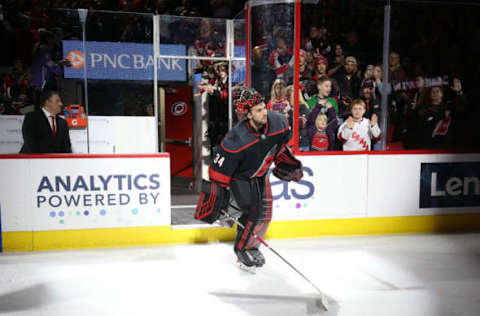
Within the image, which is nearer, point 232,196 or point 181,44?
point 232,196

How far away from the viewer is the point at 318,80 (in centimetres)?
493

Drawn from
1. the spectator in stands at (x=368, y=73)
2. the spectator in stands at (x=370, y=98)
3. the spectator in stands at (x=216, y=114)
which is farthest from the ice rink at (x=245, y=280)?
the spectator in stands at (x=216, y=114)

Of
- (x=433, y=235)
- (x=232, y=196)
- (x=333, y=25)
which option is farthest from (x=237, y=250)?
(x=333, y=25)

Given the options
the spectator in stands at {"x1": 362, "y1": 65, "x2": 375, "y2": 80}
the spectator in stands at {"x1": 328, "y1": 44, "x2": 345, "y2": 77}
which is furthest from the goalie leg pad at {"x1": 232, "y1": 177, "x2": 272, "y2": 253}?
the spectator in stands at {"x1": 362, "y1": 65, "x2": 375, "y2": 80}

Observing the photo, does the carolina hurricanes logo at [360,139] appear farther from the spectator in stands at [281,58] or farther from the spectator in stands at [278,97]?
the spectator in stands at [281,58]

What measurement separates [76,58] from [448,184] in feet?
16.9

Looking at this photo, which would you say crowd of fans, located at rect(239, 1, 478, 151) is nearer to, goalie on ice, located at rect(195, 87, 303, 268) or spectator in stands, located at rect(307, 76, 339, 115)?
spectator in stands, located at rect(307, 76, 339, 115)

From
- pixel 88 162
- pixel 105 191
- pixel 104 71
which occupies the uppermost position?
pixel 104 71

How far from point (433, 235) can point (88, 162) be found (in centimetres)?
410

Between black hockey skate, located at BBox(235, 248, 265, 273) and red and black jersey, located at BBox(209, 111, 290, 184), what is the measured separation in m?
0.71

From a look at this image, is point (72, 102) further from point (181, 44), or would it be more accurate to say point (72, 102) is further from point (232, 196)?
point (232, 196)

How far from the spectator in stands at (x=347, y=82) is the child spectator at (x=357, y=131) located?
3.6 inches

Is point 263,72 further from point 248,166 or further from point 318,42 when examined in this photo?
point 248,166

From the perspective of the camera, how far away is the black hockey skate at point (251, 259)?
12.0 ft
